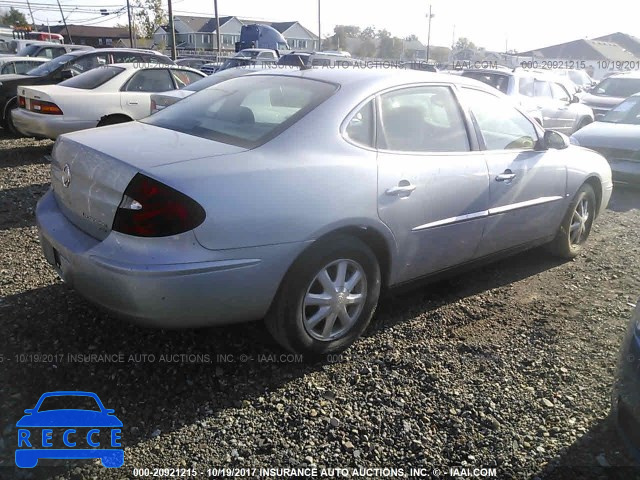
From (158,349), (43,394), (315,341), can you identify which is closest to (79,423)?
(43,394)

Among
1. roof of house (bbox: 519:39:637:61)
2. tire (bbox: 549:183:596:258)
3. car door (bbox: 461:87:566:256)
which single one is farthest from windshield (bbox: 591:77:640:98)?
roof of house (bbox: 519:39:637:61)

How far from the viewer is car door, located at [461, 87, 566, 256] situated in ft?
12.7

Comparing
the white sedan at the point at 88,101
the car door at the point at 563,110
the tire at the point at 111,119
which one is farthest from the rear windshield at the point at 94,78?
the car door at the point at 563,110

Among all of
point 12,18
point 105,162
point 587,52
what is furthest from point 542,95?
point 12,18

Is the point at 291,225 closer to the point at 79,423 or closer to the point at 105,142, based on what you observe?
the point at 105,142

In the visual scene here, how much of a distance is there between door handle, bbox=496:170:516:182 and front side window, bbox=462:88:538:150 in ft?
0.65

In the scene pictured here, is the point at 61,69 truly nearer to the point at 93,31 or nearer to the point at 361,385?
the point at 361,385

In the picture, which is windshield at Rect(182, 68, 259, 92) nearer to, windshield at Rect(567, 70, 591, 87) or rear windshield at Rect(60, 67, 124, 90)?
rear windshield at Rect(60, 67, 124, 90)

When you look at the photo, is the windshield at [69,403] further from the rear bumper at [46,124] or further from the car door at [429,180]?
the rear bumper at [46,124]

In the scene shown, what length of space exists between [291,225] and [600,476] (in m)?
1.78

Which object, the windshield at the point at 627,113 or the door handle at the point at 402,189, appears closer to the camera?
the door handle at the point at 402,189

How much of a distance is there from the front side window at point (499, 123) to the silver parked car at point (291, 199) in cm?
2

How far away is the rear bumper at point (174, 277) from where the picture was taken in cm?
250

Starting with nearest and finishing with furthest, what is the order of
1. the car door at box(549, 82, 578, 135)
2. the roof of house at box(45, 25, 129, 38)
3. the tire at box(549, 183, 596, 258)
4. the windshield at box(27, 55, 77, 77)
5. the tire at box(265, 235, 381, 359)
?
the tire at box(265, 235, 381, 359) < the tire at box(549, 183, 596, 258) < the windshield at box(27, 55, 77, 77) < the car door at box(549, 82, 578, 135) < the roof of house at box(45, 25, 129, 38)
